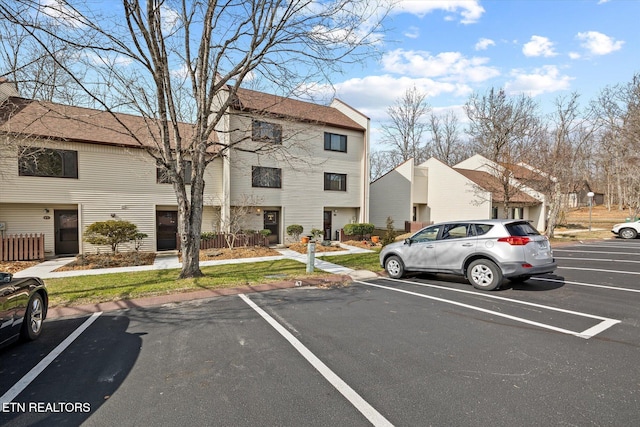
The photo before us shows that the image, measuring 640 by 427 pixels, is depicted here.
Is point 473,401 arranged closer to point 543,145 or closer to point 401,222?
point 543,145

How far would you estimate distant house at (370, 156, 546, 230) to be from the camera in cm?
2358

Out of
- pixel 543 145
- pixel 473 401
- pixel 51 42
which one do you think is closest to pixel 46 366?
pixel 473 401

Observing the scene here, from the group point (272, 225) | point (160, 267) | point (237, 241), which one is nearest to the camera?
point (160, 267)

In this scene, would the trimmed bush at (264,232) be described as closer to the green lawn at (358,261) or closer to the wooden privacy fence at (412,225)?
the green lawn at (358,261)

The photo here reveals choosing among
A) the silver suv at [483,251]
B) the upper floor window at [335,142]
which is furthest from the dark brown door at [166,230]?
the silver suv at [483,251]

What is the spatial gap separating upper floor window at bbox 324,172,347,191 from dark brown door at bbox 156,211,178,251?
8.88 meters

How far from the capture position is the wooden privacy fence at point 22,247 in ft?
40.8

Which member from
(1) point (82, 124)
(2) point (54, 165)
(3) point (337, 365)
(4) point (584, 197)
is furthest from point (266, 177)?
(4) point (584, 197)

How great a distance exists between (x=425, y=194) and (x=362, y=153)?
8254 millimetres

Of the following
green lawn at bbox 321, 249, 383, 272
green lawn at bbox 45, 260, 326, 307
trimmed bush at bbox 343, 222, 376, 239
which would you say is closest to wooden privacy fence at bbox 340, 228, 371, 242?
trimmed bush at bbox 343, 222, 376, 239

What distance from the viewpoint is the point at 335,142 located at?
66.5 ft

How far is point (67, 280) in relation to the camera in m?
9.12

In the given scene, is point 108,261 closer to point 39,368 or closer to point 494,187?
point 39,368

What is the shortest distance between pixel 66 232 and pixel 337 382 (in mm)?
16254
